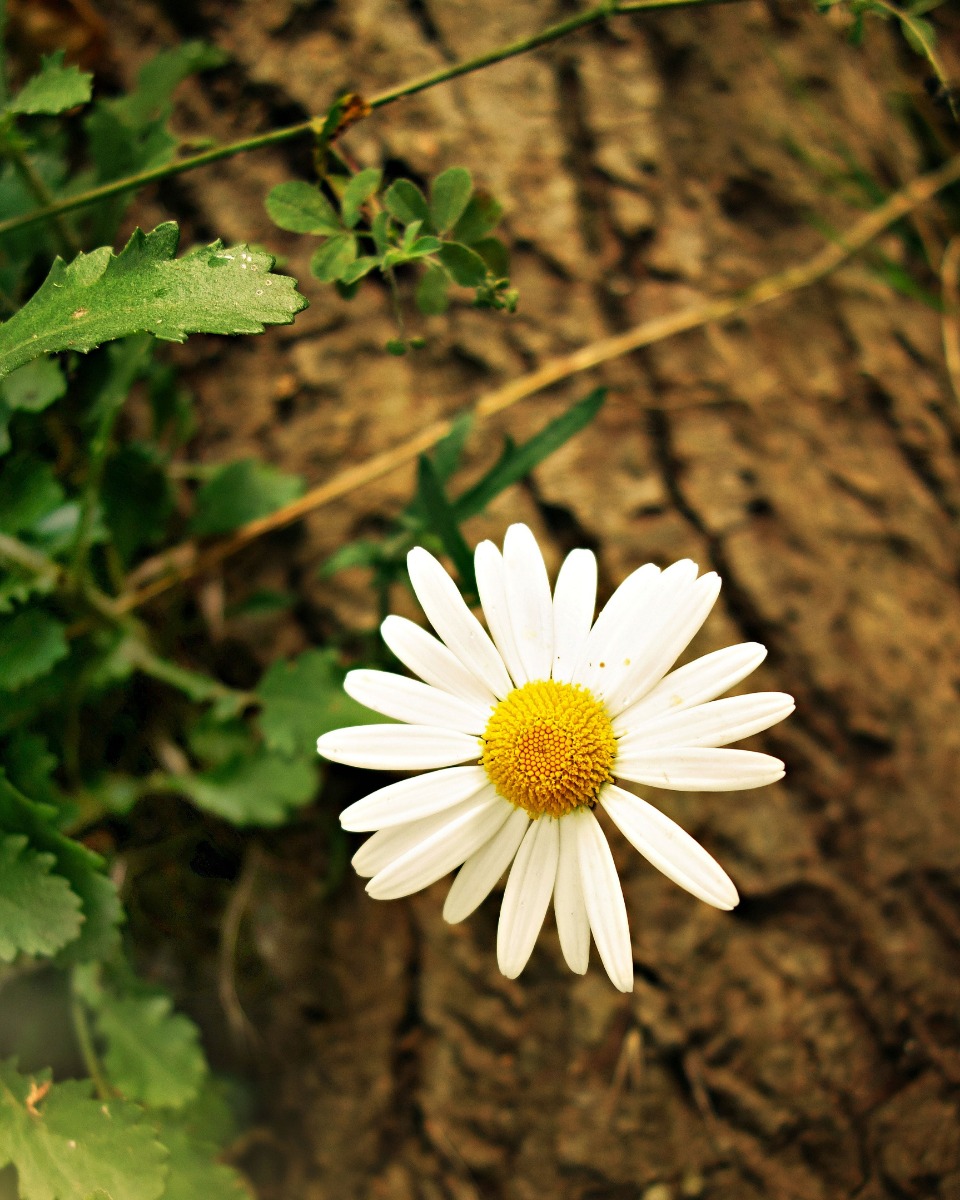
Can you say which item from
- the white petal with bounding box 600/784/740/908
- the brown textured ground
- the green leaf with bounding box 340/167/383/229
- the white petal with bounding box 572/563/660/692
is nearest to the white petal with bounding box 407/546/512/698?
the white petal with bounding box 572/563/660/692

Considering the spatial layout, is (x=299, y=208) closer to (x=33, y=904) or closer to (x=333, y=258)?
(x=333, y=258)

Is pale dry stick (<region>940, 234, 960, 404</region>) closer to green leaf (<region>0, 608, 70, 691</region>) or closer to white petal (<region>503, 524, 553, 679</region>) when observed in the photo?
white petal (<region>503, 524, 553, 679</region>)

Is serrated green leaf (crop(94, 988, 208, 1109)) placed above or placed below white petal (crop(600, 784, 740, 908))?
below

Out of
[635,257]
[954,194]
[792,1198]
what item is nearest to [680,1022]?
[792,1198]

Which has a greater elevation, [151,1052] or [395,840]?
[395,840]

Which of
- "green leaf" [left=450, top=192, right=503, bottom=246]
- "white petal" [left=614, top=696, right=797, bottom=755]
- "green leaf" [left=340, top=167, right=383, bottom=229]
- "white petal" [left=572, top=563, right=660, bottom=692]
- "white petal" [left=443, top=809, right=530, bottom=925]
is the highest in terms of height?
"green leaf" [left=340, top=167, right=383, bottom=229]

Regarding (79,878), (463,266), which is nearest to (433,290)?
(463,266)

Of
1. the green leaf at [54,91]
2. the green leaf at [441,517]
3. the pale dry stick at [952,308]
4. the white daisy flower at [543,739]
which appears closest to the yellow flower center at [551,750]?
the white daisy flower at [543,739]

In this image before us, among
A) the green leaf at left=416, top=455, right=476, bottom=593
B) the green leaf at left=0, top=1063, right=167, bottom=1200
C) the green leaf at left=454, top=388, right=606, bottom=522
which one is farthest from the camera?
the green leaf at left=454, top=388, right=606, bottom=522
